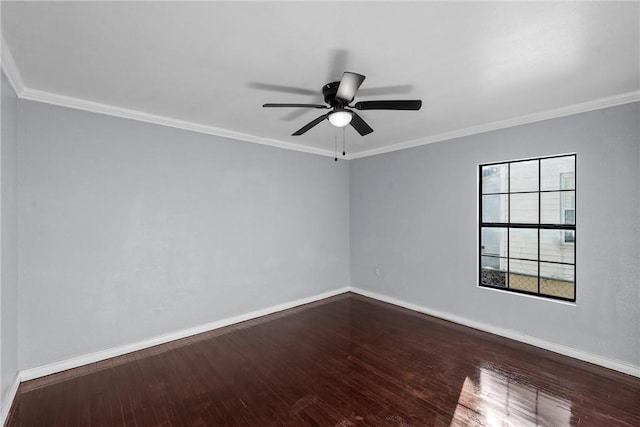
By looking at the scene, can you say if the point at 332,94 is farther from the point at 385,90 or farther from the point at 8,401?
the point at 8,401

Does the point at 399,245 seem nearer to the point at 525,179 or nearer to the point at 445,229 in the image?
the point at 445,229

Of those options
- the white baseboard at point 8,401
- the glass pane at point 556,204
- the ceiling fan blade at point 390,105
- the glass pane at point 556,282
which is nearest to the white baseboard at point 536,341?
the glass pane at point 556,204

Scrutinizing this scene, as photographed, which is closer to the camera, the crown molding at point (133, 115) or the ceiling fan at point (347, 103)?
the ceiling fan at point (347, 103)

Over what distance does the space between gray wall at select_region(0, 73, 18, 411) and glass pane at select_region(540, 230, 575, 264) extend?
253 inches

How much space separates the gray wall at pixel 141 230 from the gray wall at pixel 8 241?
142 millimetres

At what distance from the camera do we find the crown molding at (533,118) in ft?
9.30

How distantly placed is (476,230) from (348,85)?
288 centimetres

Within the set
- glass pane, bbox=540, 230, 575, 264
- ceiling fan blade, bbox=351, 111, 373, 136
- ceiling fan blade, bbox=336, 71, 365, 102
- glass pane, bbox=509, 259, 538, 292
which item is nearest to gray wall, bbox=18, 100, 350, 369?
ceiling fan blade, bbox=351, 111, 373, 136

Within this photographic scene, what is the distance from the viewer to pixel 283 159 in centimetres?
467

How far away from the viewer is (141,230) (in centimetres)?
330

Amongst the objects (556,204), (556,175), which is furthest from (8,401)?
(556,175)

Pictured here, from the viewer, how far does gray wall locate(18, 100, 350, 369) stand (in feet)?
9.01

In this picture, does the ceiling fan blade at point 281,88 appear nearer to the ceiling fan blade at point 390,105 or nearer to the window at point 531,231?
the ceiling fan blade at point 390,105

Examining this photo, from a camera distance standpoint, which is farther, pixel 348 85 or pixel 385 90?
pixel 385 90
